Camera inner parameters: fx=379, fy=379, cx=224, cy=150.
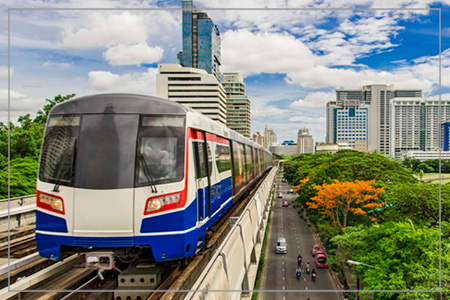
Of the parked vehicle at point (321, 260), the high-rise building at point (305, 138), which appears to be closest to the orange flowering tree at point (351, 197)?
the parked vehicle at point (321, 260)

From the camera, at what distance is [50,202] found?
18.6 ft

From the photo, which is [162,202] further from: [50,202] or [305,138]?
[305,138]

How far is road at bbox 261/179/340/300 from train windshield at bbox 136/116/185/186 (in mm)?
20740

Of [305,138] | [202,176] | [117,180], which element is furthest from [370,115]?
[117,180]

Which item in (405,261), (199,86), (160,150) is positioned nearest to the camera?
(160,150)

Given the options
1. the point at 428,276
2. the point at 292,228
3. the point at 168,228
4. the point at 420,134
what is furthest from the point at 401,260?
the point at 292,228

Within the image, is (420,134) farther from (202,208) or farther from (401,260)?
(401,260)

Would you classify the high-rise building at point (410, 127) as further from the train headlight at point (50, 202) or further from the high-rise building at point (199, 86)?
the high-rise building at point (199, 86)

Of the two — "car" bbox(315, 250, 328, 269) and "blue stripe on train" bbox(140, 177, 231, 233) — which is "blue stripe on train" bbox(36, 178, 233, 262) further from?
"car" bbox(315, 250, 328, 269)

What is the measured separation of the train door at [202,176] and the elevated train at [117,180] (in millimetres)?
532

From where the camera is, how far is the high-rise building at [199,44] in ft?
377

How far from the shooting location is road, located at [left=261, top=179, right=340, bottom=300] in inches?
987

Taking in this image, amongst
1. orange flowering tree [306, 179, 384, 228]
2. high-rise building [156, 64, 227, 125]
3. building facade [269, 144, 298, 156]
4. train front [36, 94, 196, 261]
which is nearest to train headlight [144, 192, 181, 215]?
train front [36, 94, 196, 261]

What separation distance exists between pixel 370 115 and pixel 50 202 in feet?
26.5
